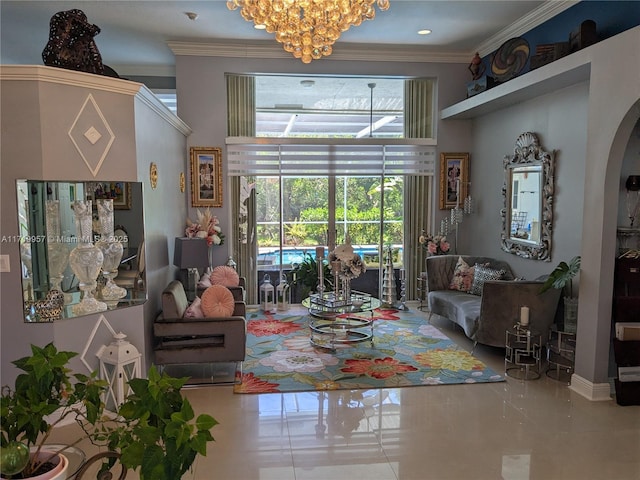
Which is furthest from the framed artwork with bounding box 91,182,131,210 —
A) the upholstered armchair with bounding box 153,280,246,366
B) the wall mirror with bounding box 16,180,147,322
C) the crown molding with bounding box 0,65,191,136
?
the upholstered armchair with bounding box 153,280,246,366

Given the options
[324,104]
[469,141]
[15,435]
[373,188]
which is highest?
[324,104]

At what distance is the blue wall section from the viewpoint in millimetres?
4199

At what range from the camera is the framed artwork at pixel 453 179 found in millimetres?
7285

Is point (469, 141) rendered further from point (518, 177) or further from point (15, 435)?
point (15, 435)

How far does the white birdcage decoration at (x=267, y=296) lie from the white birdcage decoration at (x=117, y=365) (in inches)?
127

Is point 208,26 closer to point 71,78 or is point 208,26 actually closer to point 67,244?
point 71,78

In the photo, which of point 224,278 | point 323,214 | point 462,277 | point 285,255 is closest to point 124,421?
point 224,278

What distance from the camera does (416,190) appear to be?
24.4 ft

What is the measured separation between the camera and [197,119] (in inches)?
267

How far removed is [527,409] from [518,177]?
9.97ft

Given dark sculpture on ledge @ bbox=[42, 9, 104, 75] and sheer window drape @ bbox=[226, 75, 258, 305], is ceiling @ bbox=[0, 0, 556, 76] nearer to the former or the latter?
sheer window drape @ bbox=[226, 75, 258, 305]

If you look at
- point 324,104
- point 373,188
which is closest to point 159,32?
point 324,104

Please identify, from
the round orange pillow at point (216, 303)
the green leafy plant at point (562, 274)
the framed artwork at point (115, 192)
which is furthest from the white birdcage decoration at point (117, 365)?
the green leafy plant at point (562, 274)

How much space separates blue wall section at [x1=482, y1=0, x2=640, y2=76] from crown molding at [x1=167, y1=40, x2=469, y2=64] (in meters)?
1.59
